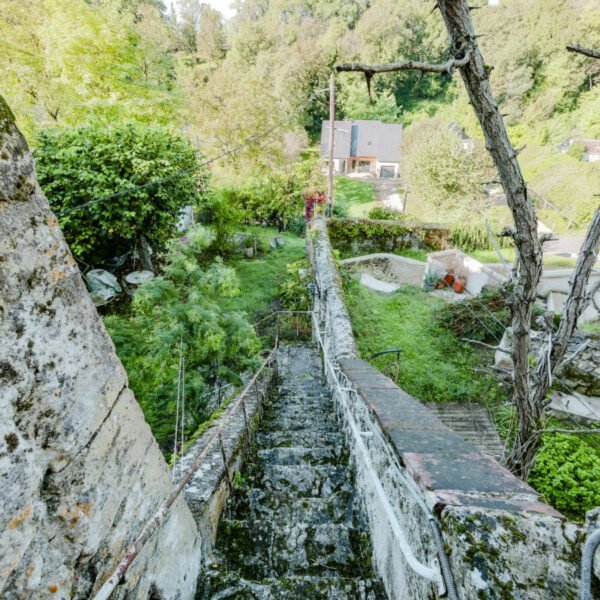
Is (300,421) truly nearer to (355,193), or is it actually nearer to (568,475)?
(568,475)

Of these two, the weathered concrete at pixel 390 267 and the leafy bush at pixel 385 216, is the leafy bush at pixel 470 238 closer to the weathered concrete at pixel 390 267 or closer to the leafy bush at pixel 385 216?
the weathered concrete at pixel 390 267

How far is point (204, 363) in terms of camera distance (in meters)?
4.99

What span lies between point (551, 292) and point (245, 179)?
1341 cm

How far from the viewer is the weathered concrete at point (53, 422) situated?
3.25ft

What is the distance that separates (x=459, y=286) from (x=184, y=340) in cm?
1061

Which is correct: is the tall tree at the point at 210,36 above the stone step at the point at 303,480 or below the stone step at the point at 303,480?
above

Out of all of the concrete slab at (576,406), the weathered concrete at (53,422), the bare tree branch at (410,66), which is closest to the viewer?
the weathered concrete at (53,422)

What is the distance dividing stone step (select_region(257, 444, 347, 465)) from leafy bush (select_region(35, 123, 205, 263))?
20.9 feet

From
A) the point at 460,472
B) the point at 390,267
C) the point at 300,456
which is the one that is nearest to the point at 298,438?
the point at 300,456

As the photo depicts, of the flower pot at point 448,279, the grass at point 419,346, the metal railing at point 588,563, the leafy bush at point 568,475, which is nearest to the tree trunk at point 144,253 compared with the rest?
the grass at point 419,346

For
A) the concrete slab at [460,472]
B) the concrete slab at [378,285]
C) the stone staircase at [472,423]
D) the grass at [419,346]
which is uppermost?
the concrete slab at [460,472]

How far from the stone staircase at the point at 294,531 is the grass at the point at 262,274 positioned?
18.6 ft

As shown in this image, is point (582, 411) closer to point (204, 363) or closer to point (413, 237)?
point (204, 363)

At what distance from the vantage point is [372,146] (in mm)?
37812
